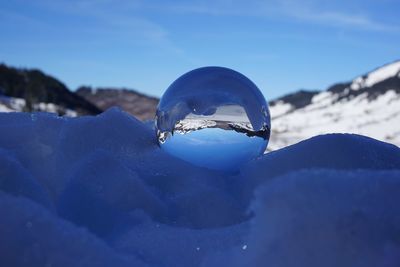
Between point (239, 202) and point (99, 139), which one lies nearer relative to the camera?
point (239, 202)

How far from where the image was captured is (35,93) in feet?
261

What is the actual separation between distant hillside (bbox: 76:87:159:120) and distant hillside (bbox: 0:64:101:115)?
112 ft

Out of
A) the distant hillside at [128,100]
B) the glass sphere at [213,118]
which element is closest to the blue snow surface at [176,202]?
the glass sphere at [213,118]

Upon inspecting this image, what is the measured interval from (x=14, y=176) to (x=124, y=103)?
524 ft

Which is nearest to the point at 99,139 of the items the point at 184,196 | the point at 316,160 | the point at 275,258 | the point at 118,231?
the point at 184,196

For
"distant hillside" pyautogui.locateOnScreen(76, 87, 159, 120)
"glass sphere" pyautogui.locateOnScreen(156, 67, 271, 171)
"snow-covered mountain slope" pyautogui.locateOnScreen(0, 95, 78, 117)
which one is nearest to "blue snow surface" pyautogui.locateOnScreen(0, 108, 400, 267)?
"glass sphere" pyautogui.locateOnScreen(156, 67, 271, 171)

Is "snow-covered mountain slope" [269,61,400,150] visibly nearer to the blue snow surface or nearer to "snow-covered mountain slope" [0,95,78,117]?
"snow-covered mountain slope" [0,95,78,117]

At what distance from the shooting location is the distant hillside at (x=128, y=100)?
144000 millimetres

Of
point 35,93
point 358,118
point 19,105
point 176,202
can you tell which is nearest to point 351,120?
point 358,118

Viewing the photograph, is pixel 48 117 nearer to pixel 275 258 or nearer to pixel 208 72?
pixel 208 72

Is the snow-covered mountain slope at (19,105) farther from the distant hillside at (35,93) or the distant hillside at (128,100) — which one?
the distant hillside at (128,100)

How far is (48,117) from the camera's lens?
2.01m

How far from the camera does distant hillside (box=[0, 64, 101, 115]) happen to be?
7650cm

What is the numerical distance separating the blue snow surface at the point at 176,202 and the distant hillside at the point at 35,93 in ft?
236
